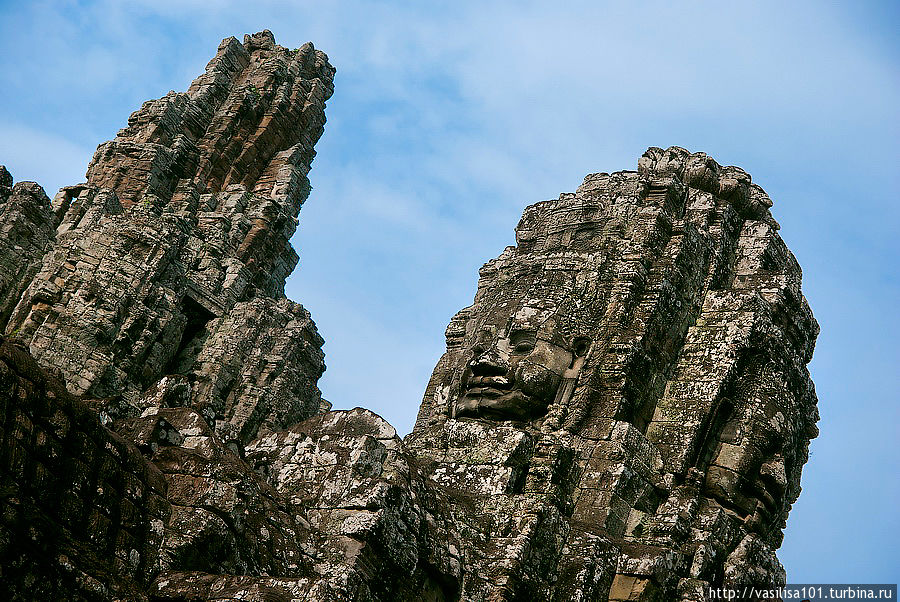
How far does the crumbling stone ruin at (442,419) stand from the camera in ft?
32.9

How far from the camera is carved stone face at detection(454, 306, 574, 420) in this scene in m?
18.3

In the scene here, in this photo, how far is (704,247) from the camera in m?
21.4

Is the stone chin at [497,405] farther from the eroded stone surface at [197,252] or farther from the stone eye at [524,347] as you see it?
the eroded stone surface at [197,252]

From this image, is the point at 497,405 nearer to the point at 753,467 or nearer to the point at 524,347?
the point at 524,347

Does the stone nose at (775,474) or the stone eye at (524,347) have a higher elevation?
the stone eye at (524,347)

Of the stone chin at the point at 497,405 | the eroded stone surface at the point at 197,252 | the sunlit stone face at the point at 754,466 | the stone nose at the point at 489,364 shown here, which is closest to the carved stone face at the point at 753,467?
the sunlit stone face at the point at 754,466

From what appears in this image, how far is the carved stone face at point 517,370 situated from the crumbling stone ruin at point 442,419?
0.16 feet

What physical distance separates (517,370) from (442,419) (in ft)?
5.75

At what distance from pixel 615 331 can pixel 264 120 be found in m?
28.2

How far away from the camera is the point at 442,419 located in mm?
19344

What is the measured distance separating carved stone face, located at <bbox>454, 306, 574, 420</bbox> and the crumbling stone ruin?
1.9 inches

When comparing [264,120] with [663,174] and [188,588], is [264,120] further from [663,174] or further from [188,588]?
[188,588]

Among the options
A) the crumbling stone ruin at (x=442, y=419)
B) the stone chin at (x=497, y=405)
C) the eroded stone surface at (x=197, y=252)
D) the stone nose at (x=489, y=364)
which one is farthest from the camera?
the eroded stone surface at (x=197, y=252)

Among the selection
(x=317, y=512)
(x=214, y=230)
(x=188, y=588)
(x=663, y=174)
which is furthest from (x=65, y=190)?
(x=188, y=588)
